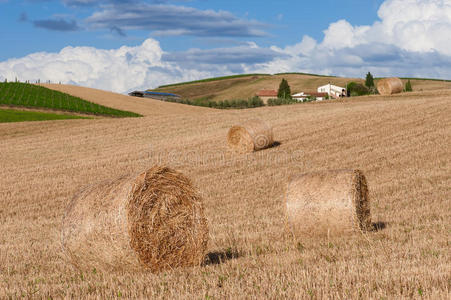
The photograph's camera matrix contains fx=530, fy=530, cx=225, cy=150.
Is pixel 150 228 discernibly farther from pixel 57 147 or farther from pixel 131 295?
pixel 57 147

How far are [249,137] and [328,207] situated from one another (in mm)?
13155

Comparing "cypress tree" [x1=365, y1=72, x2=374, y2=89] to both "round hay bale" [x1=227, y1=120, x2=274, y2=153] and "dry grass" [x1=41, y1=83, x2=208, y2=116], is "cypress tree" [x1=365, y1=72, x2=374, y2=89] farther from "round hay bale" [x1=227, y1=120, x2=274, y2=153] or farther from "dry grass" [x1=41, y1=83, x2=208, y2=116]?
"round hay bale" [x1=227, y1=120, x2=274, y2=153]

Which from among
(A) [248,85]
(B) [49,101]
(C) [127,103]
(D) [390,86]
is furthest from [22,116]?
(A) [248,85]

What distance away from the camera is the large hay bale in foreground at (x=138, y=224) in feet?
25.2

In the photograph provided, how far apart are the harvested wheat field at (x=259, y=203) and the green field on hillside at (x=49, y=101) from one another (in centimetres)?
2837

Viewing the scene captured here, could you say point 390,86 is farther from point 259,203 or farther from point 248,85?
point 248,85

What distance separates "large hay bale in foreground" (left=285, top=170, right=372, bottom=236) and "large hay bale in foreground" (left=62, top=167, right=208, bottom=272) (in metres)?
2.54

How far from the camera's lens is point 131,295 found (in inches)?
244

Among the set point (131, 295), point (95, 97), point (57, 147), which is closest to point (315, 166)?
point (131, 295)

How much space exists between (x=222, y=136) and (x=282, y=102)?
6756 centimetres

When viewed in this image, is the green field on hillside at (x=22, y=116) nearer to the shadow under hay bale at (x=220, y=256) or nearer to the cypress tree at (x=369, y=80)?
the shadow under hay bale at (x=220, y=256)

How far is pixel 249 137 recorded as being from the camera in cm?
2327

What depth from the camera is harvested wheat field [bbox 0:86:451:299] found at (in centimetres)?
643

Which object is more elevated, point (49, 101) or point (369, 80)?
point (369, 80)
